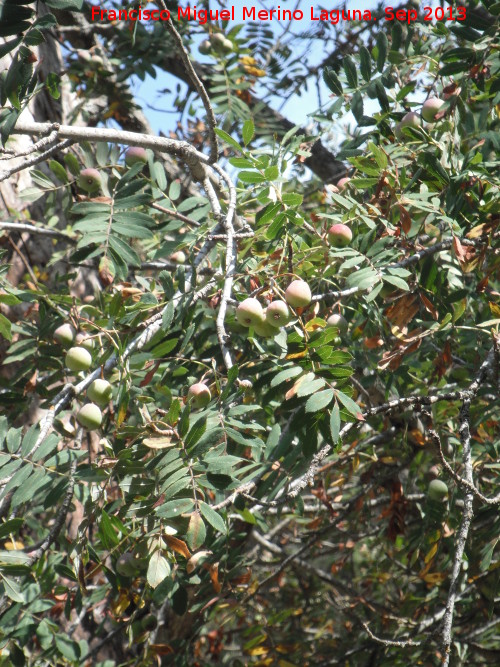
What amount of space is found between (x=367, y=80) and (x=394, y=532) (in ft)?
5.78

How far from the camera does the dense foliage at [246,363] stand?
1.58 metres

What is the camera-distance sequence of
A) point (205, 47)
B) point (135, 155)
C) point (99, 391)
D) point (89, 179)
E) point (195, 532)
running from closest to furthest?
point (195, 532) → point (99, 391) → point (89, 179) → point (135, 155) → point (205, 47)

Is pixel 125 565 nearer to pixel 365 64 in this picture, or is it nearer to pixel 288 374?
→ pixel 288 374

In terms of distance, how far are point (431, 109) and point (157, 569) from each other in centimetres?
177

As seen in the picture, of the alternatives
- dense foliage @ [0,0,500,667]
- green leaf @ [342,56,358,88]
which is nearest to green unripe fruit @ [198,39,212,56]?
dense foliage @ [0,0,500,667]

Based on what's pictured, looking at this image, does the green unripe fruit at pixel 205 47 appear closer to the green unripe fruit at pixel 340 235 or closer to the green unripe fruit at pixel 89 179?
the green unripe fruit at pixel 89 179

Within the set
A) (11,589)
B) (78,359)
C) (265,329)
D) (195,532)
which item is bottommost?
(11,589)

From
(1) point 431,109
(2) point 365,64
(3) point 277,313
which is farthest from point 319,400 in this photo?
(2) point 365,64

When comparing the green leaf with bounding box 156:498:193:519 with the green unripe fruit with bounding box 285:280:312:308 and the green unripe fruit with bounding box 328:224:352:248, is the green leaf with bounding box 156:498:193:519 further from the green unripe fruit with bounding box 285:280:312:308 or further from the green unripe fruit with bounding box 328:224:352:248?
the green unripe fruit with bounding box 328:224:352:248

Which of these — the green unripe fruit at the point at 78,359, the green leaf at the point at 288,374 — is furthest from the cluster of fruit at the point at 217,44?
the green leaf at the point at 288,374

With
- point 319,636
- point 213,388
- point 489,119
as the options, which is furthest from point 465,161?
point 319,636

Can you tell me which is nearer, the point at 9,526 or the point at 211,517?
the point at 211,517

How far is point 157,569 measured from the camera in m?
1.47

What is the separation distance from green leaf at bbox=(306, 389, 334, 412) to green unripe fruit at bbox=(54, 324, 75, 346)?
897mm
